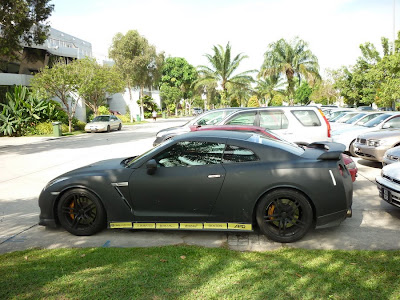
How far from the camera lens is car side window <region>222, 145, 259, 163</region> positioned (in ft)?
14.4

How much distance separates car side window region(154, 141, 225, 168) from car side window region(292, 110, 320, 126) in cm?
513

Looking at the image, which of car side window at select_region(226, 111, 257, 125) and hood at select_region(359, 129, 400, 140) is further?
car side window at select_region(226, 111, 257, 125)

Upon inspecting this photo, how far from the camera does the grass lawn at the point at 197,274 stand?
299 centimetres

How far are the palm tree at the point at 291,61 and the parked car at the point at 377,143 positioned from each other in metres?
29.7

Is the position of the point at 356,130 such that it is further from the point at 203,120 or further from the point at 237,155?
the point at 237,155

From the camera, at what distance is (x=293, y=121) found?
896 centimetres

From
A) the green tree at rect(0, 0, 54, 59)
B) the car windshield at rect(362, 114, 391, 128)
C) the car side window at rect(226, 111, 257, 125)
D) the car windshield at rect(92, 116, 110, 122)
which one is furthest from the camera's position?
the car windshield at rect(92, 116, 110, 122)

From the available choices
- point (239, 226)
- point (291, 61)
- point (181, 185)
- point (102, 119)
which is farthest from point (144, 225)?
point (291, 61)

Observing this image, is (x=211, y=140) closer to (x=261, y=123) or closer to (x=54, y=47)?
(x=261, y=123)

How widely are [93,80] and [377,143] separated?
26379 mm

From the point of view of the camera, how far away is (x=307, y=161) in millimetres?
4262

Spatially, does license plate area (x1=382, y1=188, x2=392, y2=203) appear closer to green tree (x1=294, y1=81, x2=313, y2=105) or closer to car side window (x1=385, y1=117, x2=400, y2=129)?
car side window (x1=385, y1=117, x2=400, y2=129)

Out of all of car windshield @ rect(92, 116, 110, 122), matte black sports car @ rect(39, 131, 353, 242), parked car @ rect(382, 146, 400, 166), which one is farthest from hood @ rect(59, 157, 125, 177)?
car windshield @ rect(92, 116, 110, 122)

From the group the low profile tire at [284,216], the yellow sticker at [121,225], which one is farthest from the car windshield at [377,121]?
the yellow sticker at [121,225]
